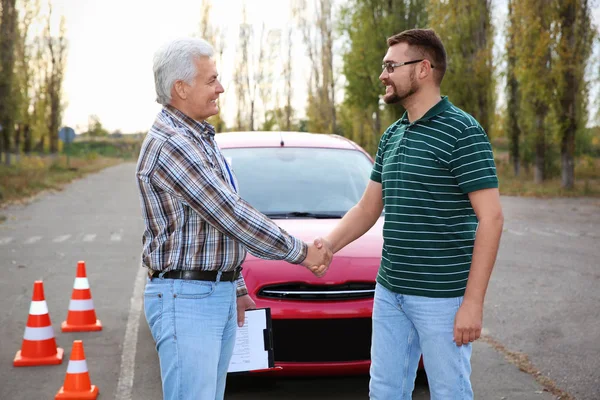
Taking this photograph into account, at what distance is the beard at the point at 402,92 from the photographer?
3.38 meters

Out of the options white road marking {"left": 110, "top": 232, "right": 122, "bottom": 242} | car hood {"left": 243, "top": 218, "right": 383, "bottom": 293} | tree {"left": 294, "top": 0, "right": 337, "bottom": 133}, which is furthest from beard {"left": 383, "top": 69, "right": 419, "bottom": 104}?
tree {"left": 294, "top": 0, "right": 337, "bottom": 133}

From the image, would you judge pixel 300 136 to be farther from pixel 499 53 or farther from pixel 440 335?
pixel 499 53

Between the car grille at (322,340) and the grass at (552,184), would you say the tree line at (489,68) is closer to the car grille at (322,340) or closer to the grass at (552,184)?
the grass at (552,184)

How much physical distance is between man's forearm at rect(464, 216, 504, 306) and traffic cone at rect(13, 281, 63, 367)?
4.05 metres

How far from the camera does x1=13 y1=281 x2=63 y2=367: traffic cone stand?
20.2ft

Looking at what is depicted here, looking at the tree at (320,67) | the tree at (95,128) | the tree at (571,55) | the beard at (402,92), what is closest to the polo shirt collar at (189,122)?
the beard at (402,92)

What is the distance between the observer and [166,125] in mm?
2996

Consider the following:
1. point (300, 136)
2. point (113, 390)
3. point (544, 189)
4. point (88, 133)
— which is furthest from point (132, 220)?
point (88, 133)

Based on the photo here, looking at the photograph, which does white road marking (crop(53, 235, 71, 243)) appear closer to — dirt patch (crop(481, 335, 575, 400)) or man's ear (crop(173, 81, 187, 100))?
dirt patch (crop(481, 335, 575, 400))

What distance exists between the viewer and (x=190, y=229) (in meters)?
2.97

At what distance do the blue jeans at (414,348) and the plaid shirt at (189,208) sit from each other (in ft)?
2.16

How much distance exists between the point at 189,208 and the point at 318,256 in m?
0.67

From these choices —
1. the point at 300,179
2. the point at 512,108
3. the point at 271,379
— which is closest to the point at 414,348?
the point at 271,379

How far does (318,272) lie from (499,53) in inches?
1405
